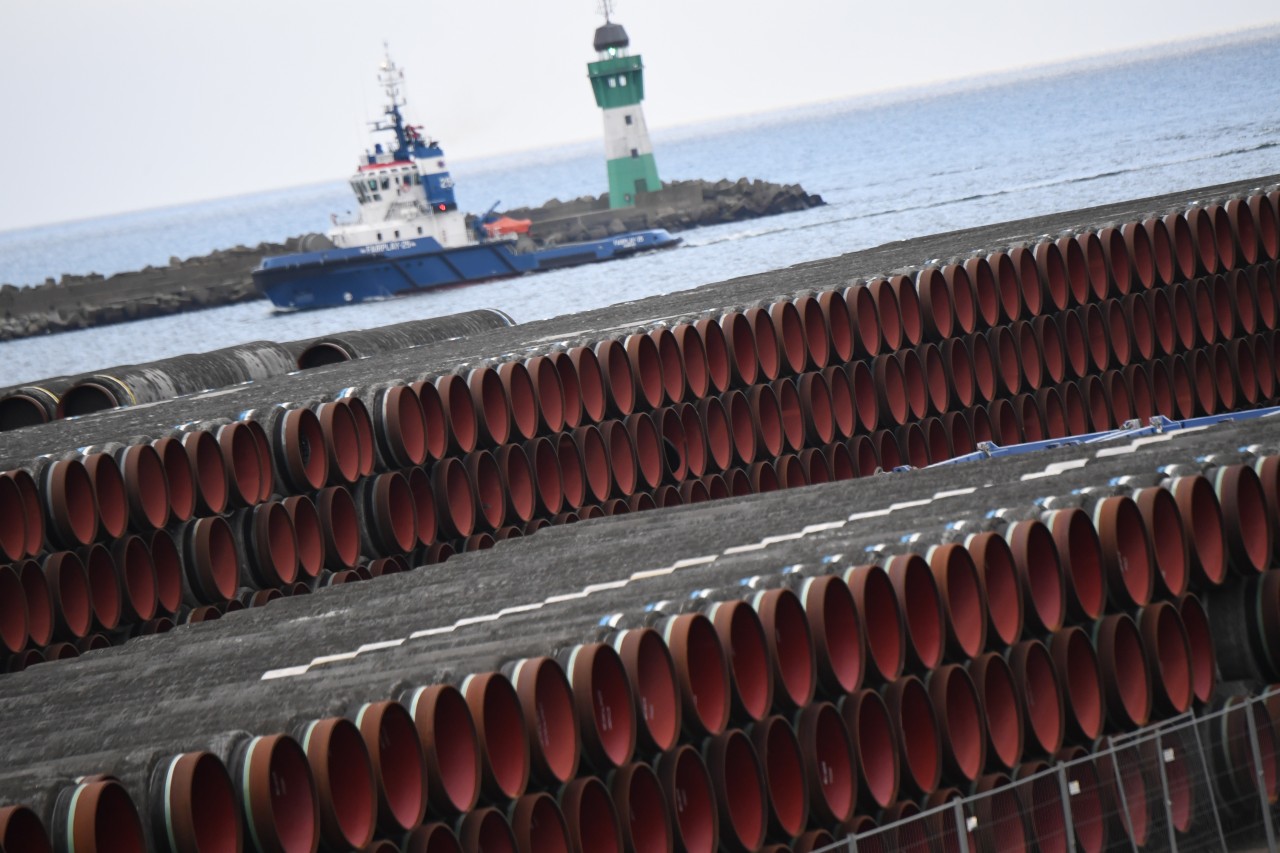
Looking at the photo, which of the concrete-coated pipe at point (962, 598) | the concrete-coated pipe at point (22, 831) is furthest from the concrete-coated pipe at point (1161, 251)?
the concrete-coated pipe at point (22, 831)

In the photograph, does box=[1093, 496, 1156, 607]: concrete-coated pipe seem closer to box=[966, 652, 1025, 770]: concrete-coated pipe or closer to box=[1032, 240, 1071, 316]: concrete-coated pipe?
box=[966, 652, 1025, 770]: concrete-coated pipe

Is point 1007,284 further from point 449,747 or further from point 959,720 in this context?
point 449,747

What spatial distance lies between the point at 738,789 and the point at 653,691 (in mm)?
786

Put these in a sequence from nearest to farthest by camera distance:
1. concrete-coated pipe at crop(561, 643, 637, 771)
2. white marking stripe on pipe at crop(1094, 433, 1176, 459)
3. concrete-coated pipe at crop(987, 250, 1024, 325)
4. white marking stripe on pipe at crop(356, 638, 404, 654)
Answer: concrete-coated pipe at crop(561, 643, 637, 771) < white marking stripe on pipe at crop(356, 638, 404, 654) < white marking stripe on pipe at crop(1094, 433, 1176, 459) < concrete-coated pipe at crop(987, 250, 1024, 325)

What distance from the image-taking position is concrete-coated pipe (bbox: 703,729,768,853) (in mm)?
9602

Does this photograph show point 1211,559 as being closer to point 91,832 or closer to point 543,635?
point 543,635

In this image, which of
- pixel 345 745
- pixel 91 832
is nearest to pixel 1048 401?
pixel 345 745

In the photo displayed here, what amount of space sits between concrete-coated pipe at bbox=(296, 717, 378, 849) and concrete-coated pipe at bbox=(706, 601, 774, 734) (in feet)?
6.83

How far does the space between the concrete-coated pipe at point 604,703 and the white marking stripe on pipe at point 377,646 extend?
162 cm

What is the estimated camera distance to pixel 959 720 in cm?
1023

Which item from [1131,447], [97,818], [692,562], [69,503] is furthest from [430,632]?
[1131,447]

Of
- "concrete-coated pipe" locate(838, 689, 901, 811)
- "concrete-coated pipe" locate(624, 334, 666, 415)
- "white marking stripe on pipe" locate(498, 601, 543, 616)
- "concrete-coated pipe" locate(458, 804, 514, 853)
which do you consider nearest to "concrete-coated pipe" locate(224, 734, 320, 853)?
"concrete-coated pipe" locate(458, 804, 514, 853)

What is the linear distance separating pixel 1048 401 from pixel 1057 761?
9.73 m

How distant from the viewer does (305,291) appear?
75.1 meters
